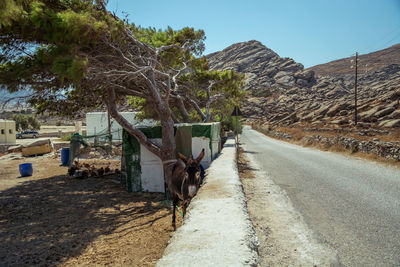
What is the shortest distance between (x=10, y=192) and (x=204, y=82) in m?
12.4

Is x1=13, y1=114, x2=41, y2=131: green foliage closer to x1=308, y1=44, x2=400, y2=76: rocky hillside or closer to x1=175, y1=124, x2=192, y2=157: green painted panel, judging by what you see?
x1=175, y1=124, x2=192, y2=157: green painted panel

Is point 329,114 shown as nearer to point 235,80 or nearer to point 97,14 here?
point 235,80

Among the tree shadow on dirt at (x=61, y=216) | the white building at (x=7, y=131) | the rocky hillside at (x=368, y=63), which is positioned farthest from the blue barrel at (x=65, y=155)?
the rocky hillside at (x=368, y=63)

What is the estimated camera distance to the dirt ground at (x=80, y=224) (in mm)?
5055

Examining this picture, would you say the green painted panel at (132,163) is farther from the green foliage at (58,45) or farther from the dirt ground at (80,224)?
the green foliage at (58,45)

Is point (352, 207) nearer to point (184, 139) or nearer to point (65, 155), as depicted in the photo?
point (184, 139)

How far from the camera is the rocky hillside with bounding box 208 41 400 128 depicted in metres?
40.2

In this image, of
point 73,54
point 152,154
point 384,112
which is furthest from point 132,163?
point 384,112

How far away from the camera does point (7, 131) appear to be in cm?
2964

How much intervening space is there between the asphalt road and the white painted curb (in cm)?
152

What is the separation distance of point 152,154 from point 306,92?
4054 inches

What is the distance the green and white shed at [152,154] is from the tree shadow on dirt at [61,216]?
0.46 metres

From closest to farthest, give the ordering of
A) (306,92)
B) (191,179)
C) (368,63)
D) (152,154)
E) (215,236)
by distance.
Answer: (215,236)
(191,179)
(152,154)
(306,92)
(368,63)

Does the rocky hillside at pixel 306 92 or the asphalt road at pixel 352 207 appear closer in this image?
the asphalt road at pixel 352 207
